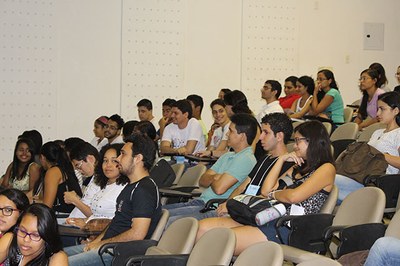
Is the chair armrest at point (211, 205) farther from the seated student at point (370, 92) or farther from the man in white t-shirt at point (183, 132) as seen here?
the seated student at point (370, 92)

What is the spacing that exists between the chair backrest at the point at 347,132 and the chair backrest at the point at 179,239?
3.31 m

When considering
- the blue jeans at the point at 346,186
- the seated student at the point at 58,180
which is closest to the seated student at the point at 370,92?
the blue jeans at the point at 346,186

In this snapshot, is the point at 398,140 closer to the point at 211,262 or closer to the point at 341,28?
the point at 211,262

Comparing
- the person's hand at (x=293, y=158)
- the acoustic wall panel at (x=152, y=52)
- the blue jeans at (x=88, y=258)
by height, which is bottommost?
the blue jeans at (x=88, y=258)

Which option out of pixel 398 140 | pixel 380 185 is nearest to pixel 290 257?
pixel 380 185

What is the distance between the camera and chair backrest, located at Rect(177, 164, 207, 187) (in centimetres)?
693

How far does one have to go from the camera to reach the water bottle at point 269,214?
4.74 metres

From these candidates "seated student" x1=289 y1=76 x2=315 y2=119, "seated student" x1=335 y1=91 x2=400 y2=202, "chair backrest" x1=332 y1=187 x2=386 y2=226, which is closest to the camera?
"chair backrest" x1=332 y1=187 x2=386 y2=226

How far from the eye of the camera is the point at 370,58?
11695mm

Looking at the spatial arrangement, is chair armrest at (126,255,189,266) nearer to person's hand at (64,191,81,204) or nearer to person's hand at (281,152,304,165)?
person's hand at (281,152,304,165)

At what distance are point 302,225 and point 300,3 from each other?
24.0 feet

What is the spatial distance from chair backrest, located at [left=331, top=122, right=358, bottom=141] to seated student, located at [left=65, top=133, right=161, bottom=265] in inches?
115

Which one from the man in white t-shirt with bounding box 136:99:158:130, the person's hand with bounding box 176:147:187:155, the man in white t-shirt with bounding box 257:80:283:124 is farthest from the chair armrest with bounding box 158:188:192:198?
the man in white t-shirt with bounding box 136:99:158:130

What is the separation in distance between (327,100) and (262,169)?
3758mm
